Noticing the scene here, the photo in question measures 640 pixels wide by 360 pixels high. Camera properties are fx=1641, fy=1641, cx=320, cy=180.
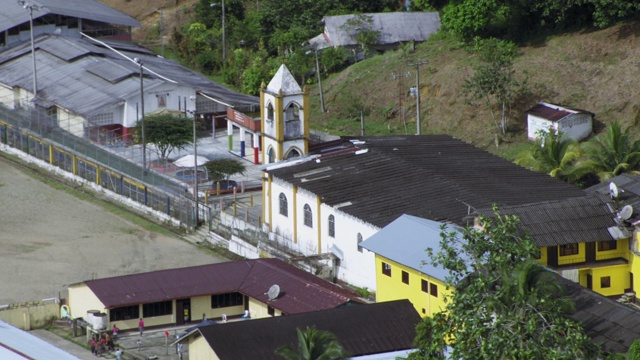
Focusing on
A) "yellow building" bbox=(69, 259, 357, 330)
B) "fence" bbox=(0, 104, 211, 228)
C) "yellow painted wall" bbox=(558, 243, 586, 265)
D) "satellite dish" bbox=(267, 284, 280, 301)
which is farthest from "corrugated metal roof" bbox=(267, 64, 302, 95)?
"yellow painted wall" bbox=(558, 243, 586, 265)

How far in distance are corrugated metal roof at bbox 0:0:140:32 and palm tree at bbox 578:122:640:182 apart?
148 feet

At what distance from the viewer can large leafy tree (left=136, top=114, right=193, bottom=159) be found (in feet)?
297

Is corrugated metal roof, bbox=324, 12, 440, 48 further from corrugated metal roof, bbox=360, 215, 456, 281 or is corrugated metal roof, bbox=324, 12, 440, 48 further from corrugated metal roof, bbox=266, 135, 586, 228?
corrugated metal roof, bbox=360, 215, 456, 281

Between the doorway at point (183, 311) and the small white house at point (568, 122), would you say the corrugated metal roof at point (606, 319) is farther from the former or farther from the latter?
the small white house at point (568, 122)

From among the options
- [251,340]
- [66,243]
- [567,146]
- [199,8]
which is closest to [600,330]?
[251,340]

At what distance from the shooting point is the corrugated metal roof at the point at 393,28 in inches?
4267

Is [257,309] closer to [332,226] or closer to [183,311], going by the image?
[183,311]

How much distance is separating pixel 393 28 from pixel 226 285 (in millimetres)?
44791

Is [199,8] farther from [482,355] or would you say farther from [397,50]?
[482,355]

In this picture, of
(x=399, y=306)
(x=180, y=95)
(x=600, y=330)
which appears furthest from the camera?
(x=180, y=95)

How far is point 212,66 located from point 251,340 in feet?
199

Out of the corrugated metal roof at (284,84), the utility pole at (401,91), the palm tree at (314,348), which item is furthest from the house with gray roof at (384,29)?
the palm tree at (314,348)

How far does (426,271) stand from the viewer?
6194 cm

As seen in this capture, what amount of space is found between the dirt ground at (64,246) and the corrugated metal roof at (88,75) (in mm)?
9792
